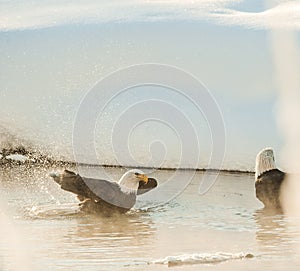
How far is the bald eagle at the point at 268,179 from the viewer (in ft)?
42.4

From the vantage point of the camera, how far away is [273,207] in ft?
41.8

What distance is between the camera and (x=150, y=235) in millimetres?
9711

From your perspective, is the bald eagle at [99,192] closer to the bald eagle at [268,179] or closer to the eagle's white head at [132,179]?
the eagle's white head at [132,179]

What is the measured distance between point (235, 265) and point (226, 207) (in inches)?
209

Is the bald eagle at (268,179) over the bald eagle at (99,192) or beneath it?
over

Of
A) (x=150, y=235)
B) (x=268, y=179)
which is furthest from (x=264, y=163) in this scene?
(x=150, y=235)

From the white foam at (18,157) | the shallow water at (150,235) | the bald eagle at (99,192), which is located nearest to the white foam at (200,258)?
the shallow water at (150,235)

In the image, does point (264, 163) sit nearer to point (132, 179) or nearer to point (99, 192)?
point (132, 179)

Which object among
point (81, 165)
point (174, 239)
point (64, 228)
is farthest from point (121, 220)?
point (81, 165)

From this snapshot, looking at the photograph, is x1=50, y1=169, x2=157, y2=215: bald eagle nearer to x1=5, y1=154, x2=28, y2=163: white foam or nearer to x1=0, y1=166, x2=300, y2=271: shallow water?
x1=0, y1=166, x2=300, y2=271: shallow water

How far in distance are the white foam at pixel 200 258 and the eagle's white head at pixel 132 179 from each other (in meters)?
4.34

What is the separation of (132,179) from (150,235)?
8.97 feet

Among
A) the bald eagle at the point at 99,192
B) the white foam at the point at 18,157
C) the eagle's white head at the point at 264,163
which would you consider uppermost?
the white foam at the point at 18,157

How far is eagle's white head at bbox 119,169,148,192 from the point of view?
12305mm
